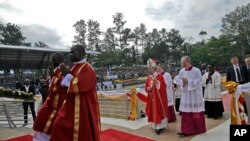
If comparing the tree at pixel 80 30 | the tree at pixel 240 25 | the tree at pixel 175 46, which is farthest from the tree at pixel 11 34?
the tree at pixel 240 25

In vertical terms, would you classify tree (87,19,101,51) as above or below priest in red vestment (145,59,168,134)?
above

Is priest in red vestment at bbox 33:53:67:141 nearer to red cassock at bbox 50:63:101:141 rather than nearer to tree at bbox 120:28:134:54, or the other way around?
red cassock at bbox 50:63:101:141

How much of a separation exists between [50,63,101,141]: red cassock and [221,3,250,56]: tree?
58053 millimetres

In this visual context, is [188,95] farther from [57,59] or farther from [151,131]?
[57,59]

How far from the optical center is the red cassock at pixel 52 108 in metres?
4.66

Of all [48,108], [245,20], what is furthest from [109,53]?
[48,108]

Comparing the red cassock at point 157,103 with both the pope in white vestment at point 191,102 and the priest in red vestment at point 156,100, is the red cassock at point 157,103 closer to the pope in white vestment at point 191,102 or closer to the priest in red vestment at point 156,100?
the priest in red vestment at point 156,100

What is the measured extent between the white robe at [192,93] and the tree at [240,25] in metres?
54.6

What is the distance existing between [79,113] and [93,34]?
66.1 metres

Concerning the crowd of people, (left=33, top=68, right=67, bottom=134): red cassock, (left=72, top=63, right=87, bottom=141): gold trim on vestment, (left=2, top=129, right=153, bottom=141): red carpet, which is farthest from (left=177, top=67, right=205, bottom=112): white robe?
(left=72, top=63, right=87, bottom=141): gold trim on vestment

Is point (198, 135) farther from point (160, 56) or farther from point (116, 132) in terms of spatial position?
point (160, 56)

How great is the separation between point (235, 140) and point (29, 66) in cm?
2827

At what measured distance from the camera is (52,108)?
15.6 ft

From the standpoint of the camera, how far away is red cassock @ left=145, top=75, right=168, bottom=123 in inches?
299
